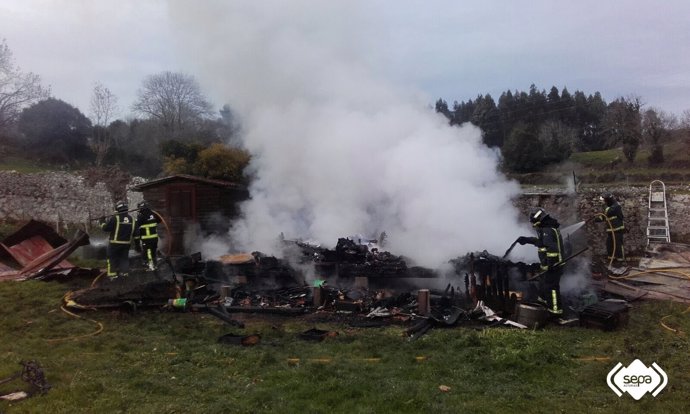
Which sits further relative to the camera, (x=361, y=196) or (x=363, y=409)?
(x=361, y=196)

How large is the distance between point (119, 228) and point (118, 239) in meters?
0.25

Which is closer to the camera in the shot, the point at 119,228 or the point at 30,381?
the point at 30,381

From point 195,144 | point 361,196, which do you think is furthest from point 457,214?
point 195,144

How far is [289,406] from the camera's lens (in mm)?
4867

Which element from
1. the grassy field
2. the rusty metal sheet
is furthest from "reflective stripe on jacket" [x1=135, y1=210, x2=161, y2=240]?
the rusty metal sheet

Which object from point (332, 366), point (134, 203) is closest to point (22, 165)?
point (134, 203)

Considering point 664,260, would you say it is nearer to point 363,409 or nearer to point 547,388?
point 547,388

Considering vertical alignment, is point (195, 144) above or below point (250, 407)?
above

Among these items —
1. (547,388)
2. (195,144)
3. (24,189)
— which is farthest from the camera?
(195,144)

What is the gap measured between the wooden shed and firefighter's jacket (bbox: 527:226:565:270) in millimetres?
10600

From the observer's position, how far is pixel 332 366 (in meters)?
6.04

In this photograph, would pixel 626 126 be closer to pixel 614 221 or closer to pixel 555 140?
pixel 555 140

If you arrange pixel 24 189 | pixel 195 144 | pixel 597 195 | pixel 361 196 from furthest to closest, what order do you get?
1. pixel 195 144
2. pixel 24 189
3. pixel 597 195
4. pixel 361 196

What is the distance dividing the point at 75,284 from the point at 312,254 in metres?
5.97
